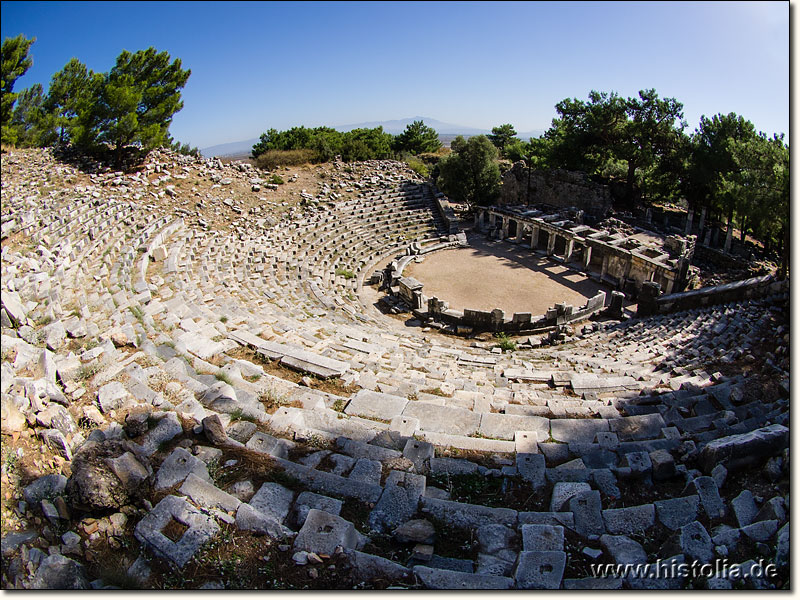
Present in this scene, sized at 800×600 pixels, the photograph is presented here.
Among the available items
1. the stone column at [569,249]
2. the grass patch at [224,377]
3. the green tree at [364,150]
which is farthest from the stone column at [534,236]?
the grass patch at [224,377]

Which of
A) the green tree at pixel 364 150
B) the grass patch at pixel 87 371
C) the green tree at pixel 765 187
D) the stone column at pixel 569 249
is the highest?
the green tree at pixel 364 150

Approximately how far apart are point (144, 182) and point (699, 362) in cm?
2537

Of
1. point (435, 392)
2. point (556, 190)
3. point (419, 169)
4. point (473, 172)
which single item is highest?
point (419, 169)

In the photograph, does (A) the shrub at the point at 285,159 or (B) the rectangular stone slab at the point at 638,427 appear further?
(A) the shrub at the point at 285,159

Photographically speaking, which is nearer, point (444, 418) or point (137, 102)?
point (444, 418)

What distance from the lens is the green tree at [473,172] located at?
3075 centimetres

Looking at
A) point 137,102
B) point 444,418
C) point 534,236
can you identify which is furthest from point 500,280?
point 137,102

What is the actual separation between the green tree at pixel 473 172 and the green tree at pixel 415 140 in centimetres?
1854

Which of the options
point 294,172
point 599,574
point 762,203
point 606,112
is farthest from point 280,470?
point 606,112

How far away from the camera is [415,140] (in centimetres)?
4928

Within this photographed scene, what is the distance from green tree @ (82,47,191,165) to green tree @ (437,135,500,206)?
17.3 m

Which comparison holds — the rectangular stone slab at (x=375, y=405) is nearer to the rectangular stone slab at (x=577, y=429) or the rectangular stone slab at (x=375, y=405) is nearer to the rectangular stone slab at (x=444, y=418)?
the rectangular stone slab at (x=444, y=418)

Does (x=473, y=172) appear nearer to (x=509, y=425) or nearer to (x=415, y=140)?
(x=415, y=140)

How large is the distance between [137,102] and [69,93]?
22.0ft
